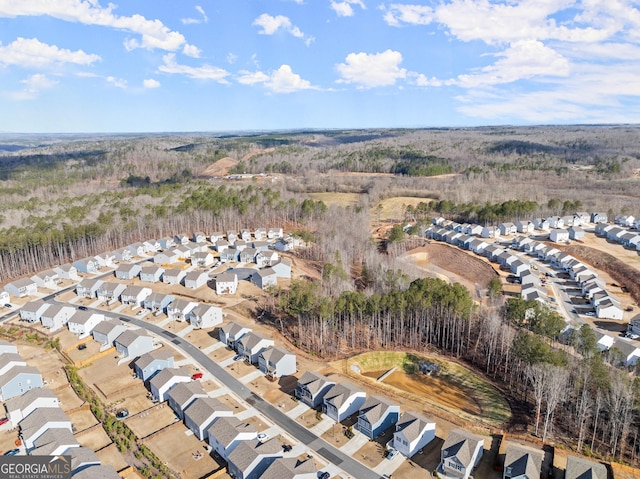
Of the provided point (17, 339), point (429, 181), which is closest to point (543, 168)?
point (429, 181)

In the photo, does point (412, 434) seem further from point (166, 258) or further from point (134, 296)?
point (166, 258)

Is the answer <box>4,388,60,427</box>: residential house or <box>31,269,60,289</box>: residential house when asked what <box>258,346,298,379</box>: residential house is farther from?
<box>31,269,60,289</box>: residential house

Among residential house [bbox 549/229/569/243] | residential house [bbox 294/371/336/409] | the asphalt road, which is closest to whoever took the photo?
the asphalt road

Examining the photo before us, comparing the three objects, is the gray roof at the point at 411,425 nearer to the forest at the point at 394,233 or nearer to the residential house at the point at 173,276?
the forest at the point at 394,233

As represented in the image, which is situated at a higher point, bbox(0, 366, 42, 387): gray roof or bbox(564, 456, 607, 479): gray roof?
bbox(0, 366, 42, 387): gray roof

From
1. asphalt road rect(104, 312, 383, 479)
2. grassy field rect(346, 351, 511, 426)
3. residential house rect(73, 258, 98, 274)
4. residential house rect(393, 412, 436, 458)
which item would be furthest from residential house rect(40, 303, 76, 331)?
residential house rect(393, 412, 436, 458)

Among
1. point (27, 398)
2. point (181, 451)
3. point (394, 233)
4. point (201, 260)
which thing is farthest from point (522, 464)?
point (394, 233)
